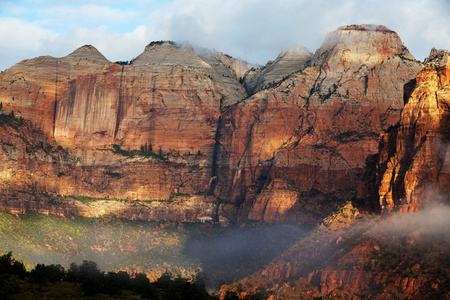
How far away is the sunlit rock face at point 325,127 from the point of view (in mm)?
181875

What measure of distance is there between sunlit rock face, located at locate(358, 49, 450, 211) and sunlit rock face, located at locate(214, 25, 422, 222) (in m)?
43.2

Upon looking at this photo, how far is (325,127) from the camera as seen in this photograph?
18900cm

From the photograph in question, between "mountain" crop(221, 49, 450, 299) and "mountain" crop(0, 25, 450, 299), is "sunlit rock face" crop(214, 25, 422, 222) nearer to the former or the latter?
"mountain" crop(0, 25, 450, 299)

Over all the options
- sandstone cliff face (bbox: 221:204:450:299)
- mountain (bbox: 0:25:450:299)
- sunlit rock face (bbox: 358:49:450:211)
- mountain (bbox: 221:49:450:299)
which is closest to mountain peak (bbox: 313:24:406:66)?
mountain (bbox: 0:25:450:299)

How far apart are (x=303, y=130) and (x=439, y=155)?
221 feet

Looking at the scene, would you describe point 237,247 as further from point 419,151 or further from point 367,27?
point 419,151

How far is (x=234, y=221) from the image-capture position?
195125mm

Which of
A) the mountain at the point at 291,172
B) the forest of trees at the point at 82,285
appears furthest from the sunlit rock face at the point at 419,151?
the forest of trees at the point at 82,285

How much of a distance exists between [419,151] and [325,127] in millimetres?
62838

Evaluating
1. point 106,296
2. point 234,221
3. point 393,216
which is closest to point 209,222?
point 234,221

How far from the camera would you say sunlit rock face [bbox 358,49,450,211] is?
125m

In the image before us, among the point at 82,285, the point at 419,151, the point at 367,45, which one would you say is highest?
the point at 367,45

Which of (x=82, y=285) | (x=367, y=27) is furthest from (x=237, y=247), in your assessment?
(x=82, y=285)

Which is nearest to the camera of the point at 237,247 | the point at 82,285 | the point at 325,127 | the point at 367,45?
the point at 82,285
